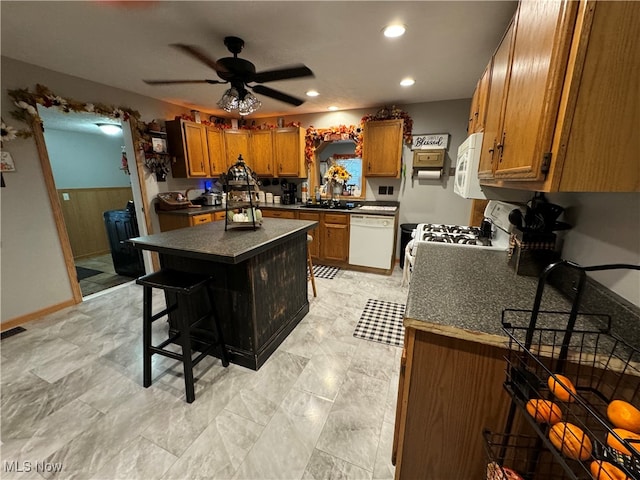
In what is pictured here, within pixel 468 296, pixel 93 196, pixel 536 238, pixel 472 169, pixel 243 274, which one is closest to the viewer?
pixel 468 296

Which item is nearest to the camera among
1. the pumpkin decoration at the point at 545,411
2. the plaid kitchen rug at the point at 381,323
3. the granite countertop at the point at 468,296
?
the pumpkin decoration at the point at 545,411

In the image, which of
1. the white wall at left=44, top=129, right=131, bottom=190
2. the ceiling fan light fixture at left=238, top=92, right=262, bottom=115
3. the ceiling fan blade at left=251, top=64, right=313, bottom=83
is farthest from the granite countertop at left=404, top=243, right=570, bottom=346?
the white wall at left=44, top=129, right=131, bottom=190

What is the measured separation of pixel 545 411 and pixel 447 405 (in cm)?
40

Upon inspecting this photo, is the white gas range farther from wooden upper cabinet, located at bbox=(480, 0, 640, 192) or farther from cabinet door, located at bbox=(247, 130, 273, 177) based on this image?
cabinet door, located at bbox=(247, 130, 273, 177)

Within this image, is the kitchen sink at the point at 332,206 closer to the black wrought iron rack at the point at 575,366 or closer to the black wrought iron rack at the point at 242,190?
the black wrought iron rack at the point at 242,190

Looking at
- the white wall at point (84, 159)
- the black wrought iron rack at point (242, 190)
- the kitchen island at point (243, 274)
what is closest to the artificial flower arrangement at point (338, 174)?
the kitchen island at point (243, 274)

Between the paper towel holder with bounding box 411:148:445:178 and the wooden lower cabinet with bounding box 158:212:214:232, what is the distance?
327cm

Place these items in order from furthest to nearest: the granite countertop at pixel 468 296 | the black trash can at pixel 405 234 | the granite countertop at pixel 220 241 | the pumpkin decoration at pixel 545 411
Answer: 1. the black trash can at pixel 405 234
2. the granite countertop at pixel 220 241
3. the granite countertop at pixel 468 296
4. the pumpkin decoration at pixel 545 411

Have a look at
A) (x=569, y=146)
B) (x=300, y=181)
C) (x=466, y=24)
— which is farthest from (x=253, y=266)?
(x=300, y=181)

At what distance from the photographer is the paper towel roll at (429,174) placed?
3754 mm

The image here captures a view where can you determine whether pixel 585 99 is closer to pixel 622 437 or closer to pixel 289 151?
pixel 622 437

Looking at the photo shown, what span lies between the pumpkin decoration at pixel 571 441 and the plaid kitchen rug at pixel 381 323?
5.64ft

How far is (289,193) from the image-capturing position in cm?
471

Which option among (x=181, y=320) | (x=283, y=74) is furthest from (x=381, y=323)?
(x=283, y=74)
